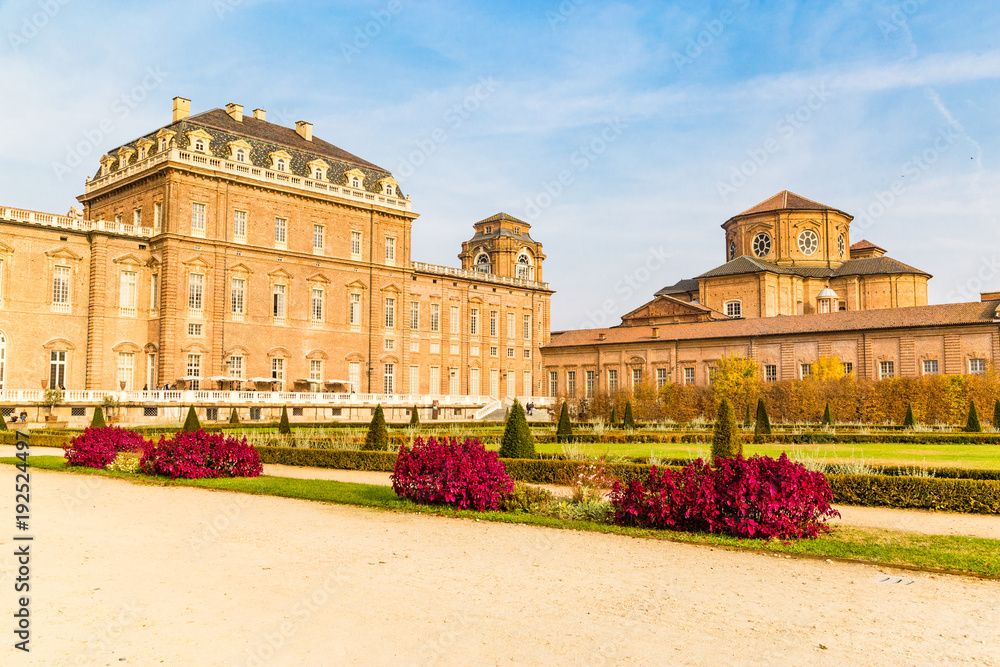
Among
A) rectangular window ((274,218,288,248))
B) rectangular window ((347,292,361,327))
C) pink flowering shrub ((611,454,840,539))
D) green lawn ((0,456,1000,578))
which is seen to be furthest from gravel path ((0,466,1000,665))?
rectangular window ((347,292,361,327))

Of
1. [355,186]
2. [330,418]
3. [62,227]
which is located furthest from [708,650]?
[355,186]

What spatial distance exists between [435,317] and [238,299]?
537 inches

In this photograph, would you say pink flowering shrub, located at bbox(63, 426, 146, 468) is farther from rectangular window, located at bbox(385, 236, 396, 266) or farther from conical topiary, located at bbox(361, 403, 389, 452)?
rectangular window, located at bbox(385, 236, 396, 266)

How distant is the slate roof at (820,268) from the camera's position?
183 ft

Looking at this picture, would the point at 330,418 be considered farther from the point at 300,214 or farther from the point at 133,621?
the point at 133,621

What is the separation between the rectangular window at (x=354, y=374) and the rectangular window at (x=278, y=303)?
16.6 ft

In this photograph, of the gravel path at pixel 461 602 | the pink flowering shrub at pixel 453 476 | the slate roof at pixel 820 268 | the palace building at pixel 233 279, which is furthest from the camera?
the slate roof at pixel 820 268

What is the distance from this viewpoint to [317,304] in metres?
45.5

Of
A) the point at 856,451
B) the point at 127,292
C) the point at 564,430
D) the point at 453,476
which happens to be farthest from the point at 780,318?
the point at 453,476

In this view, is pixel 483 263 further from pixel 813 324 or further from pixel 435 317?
pixel 813 324

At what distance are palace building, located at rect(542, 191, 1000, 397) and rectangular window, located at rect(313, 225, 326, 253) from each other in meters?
18.6

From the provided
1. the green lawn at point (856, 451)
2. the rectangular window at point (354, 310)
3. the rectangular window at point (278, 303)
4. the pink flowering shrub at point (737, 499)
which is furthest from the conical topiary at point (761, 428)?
the rectangular window at point (278, 303)

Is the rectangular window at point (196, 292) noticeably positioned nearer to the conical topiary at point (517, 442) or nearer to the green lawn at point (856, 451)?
the green lawn at point (856, 451)

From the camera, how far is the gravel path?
520 cm
